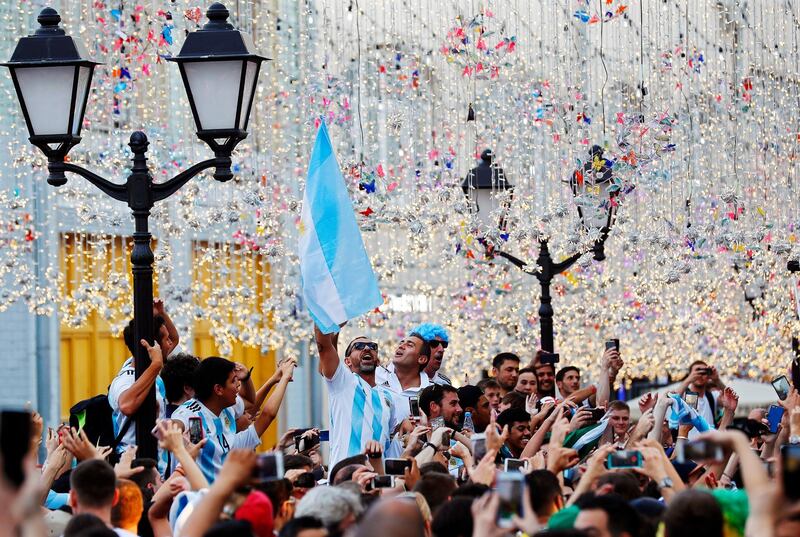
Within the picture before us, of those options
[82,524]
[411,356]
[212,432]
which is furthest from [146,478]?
[411,356]

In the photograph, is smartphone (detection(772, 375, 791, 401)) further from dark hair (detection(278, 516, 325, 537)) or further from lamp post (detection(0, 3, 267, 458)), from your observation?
dark hair (detection(278, 516, 325, 537))

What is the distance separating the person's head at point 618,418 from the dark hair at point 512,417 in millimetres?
1128

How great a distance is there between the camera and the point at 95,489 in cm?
779

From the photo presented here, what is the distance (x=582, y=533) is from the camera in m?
6.37

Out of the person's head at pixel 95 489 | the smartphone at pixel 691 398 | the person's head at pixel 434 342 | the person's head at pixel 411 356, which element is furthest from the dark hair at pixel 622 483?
the smartphone at pixel 691 398

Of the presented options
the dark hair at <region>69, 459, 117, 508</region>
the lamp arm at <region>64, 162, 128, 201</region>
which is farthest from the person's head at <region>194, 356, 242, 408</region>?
the dark hair at <region>69, 459, 117, 508</region>

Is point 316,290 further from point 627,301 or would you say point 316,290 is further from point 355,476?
point 627,301

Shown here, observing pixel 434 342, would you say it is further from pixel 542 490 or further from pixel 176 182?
pixel 542 490

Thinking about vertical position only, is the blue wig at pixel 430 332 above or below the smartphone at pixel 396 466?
above

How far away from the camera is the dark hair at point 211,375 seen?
10836 mm

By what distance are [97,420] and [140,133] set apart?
2002 mm

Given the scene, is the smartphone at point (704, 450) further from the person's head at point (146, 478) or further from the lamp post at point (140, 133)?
the lamp post at point (140, 133)

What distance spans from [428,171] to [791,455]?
A: 14.5 meters

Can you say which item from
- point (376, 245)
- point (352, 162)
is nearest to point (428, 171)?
point (352, 162)
